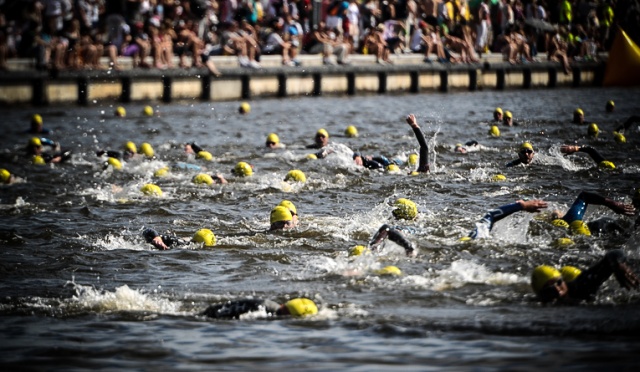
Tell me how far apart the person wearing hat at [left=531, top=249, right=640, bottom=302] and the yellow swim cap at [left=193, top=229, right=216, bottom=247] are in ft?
14.3

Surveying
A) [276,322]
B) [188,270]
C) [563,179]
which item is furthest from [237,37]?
[276,322]

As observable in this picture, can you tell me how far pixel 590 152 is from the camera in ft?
52.2

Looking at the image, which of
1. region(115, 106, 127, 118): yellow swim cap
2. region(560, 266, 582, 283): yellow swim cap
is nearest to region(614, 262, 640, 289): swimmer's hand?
region(560, 266, 582, 283): yellow swim cap

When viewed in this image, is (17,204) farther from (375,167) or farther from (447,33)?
(447,33)

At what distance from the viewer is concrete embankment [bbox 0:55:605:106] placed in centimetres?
2577

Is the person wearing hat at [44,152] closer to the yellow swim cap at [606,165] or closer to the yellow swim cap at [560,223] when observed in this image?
the yellow swim cap at [606,165]

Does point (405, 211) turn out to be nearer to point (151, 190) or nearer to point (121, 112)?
point (151, 190)

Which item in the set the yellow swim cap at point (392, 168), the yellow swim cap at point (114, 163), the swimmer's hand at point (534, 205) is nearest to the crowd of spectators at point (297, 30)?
the yellow swim cap at point (114, 163)

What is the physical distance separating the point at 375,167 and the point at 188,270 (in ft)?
24.6

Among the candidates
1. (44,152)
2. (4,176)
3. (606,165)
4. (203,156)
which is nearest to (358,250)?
(606,165)

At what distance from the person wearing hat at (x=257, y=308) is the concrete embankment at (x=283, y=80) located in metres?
16.9

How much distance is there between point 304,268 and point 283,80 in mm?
20642

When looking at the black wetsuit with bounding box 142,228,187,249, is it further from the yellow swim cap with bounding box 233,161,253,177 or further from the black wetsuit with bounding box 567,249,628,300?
the yellow swim cap with bounding box 233,161,253,177

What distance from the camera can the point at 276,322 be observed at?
9000 mm
